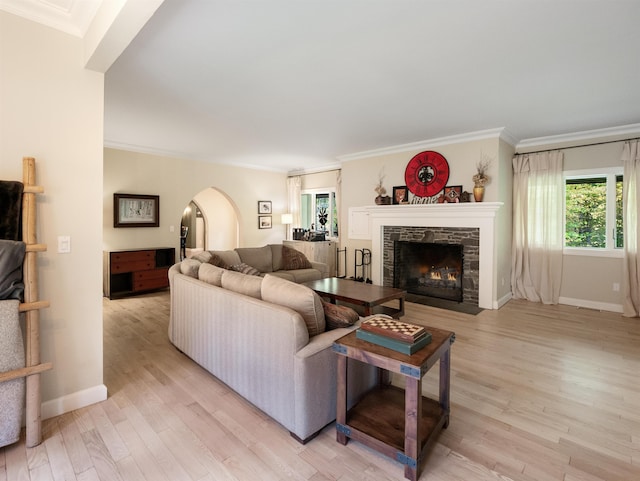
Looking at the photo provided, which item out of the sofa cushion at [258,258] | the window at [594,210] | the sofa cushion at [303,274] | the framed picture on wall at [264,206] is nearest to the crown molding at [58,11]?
the sofa cushion at [258,258]

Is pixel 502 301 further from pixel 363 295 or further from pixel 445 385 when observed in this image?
pixel 445 385

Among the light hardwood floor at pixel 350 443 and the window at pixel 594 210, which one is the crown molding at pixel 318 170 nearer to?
the window at pixel 594 210

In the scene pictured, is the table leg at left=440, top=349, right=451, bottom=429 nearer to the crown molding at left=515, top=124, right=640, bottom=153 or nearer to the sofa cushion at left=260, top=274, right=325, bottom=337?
the sofa cushion at left=260, top=274, right=325, bottom=337

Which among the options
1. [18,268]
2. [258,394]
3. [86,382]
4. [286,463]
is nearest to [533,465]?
[286,463]

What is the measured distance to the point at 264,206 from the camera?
7.91 metres

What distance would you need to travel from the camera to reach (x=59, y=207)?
2.16 metres

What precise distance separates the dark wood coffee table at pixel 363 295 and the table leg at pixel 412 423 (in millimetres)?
1868

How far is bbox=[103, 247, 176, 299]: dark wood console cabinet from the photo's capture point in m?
5.31

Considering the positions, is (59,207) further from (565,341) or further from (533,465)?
(565,341)

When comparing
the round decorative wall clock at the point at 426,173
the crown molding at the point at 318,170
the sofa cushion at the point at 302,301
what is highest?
the crown molding at the point at 318,170

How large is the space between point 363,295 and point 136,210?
4520mm

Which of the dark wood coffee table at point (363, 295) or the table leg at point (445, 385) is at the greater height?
the dark wood coffee table at point (363, 295)

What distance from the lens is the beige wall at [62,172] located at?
1991mm

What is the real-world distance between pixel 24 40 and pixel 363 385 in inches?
122
